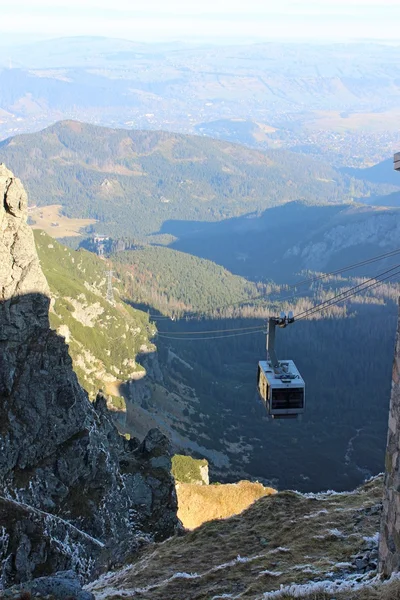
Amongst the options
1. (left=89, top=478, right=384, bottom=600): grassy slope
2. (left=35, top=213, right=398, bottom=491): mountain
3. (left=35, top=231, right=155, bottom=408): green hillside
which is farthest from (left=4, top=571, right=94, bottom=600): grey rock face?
(left=35, top=213, right=398, bottom=491): mountain

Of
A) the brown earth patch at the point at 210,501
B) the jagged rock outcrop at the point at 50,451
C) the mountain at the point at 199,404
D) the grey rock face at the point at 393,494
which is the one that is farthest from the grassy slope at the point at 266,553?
the mountain at the point at 199,404

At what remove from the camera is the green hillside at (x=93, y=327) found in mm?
111438

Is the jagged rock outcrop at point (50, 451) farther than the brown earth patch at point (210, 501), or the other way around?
the brown earth patch at point (210, 501)

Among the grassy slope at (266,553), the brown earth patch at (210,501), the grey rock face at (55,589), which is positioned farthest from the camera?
the brown earth patch at (210,501)

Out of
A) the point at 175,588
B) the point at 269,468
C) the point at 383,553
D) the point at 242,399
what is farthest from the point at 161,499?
the point at 242,399

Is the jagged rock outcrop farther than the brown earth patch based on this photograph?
No

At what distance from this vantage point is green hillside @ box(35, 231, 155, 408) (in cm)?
11144

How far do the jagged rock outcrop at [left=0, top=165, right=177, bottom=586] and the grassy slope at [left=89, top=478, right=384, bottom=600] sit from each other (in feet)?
19.6

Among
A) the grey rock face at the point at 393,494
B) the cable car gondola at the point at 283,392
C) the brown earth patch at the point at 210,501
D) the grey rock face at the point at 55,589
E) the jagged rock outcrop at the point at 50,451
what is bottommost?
the brown earth patch at the point at 210,501

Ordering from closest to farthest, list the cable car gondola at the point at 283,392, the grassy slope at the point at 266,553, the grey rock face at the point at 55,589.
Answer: the grey rock face at the point at 55,589, the grassy slope at the point at 266,553, the cable car gondola at the point at 283,392

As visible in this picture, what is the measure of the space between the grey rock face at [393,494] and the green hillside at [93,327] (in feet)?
278

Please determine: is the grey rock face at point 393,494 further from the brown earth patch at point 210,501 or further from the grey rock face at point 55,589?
the brown earth patch at point 210,501

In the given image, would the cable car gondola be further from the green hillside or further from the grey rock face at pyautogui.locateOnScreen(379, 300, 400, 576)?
the green hillside

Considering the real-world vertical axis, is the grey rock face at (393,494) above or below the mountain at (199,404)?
above
